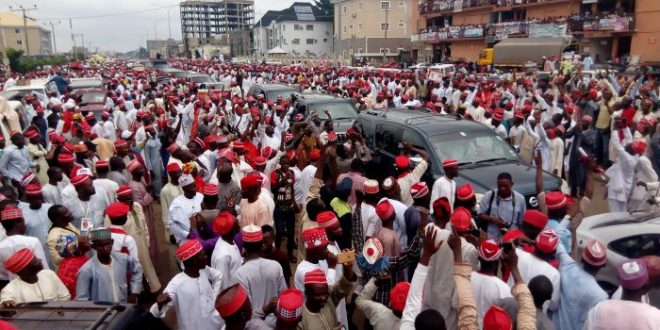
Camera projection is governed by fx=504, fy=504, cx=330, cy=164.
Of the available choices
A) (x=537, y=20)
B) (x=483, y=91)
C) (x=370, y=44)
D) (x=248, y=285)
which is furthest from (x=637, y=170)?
(x=370, y=44)

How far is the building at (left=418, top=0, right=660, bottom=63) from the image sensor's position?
3134 cm

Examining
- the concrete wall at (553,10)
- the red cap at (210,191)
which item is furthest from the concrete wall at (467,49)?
the red cap at (210,191)

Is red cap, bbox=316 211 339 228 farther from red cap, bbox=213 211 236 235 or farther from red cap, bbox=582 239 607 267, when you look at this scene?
red cap, bbox=582 239 607 267

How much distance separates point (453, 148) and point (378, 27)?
60.4 m

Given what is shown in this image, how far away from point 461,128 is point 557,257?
4232 millimetres

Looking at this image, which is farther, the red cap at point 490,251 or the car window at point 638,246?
the car window at point 638,246

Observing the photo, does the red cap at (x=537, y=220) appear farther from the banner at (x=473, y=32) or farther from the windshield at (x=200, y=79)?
the banner at (x=473, y=32)

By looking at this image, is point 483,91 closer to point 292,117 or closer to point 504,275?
point 292,117

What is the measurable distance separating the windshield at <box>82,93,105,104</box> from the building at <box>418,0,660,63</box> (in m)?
27.5

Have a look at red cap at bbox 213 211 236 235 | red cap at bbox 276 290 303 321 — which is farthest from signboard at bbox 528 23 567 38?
red cap at bbox 276 290 303 321

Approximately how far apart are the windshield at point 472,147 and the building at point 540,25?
2777 cm

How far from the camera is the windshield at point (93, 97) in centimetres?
1612

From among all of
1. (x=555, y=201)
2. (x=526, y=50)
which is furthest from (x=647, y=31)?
(x=555, y=201)

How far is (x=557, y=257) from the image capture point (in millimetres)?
3777
